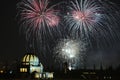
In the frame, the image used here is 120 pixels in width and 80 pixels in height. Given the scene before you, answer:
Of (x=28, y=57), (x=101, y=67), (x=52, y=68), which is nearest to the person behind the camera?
(x=28, y=57)

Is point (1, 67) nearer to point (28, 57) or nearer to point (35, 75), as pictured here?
point (28, 57)

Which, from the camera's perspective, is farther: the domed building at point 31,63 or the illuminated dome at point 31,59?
the illuminated dome at point 31,59

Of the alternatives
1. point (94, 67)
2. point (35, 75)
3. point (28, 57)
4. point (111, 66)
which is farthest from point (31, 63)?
point (111, 66)

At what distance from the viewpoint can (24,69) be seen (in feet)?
505

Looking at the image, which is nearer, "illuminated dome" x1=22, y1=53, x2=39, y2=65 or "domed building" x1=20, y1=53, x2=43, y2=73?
"domed building" x1=20, y1=53, x2=43, y2=73

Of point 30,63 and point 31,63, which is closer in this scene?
point 30,63

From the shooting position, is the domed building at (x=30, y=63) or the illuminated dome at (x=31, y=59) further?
the illuminated dome at (x=31, y=59)

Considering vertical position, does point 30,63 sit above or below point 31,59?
below

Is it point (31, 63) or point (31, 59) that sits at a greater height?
point (31, 59)

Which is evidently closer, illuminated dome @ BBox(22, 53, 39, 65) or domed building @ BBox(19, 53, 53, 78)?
domed building @ BBox(19, 53, 53, 78)

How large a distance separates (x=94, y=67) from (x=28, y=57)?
48.2m

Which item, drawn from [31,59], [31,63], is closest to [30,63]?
[31,63]

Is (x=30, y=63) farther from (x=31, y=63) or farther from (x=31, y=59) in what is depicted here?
(x=31, y=59)

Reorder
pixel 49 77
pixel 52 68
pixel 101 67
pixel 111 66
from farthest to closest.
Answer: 1. pixel 52 68
2. pixel 111 66
3. pixel 101 67
4. pixel 49 77
